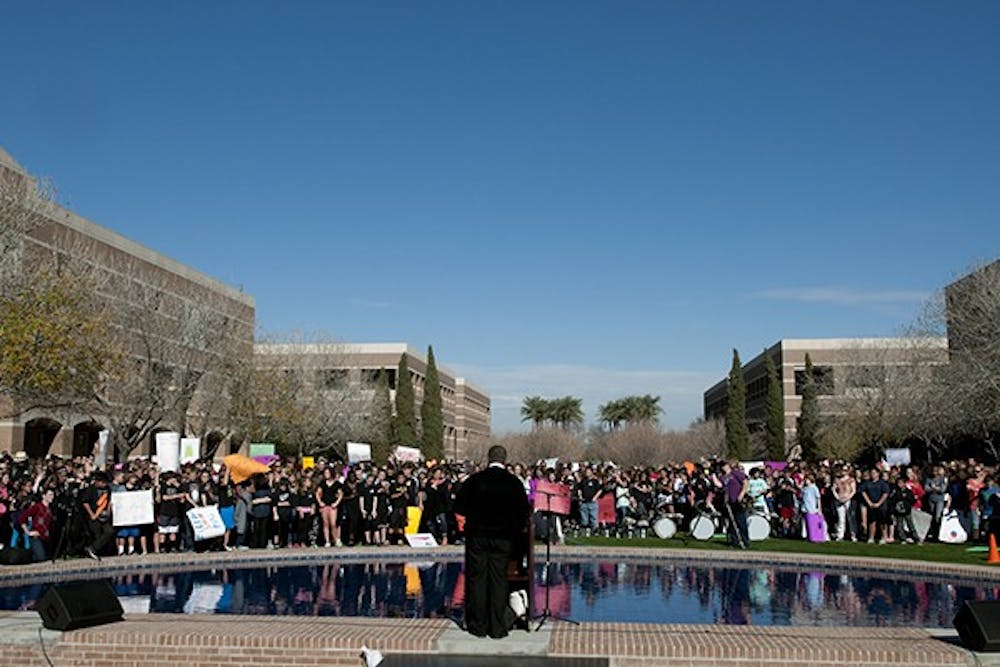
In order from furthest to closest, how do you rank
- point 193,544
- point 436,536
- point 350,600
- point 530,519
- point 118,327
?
point 118,327 < point 436,536 < point 193,544 < point 350,600 < point 530,519

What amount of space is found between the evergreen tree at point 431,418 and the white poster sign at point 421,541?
Result: 6037cm

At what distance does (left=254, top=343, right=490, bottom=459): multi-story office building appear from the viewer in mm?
64062

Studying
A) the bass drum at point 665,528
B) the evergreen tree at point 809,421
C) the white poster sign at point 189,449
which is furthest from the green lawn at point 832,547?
the evergreen tree at point 809,421

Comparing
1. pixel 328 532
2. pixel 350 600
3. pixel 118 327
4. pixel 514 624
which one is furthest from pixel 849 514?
pixel 118 327

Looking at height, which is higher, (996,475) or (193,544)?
(996,475)

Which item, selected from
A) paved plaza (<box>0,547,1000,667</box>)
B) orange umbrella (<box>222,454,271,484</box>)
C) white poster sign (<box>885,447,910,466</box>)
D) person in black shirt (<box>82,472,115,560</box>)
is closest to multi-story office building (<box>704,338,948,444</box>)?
white poster sign (<box>885,447,910,466</box>)

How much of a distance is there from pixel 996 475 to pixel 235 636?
18.8 meters

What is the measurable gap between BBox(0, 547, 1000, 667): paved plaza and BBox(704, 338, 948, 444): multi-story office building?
46701mm

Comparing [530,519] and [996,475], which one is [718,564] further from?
[530,519]

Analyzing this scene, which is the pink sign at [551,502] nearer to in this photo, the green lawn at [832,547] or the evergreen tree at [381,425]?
the green lawn at [832,547]

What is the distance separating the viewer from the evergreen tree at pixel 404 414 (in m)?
76.5

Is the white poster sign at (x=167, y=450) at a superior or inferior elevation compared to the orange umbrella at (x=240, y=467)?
superior

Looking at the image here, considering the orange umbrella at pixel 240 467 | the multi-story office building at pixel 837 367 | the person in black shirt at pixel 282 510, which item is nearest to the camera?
the person in black shirt at pixel 282 510

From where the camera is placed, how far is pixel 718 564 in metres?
19.4
